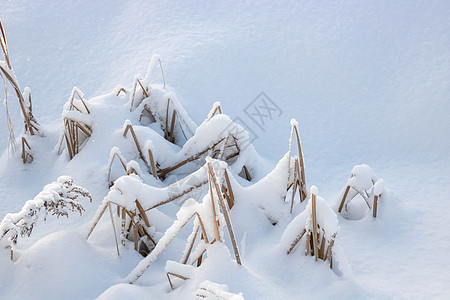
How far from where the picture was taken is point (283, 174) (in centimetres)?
205

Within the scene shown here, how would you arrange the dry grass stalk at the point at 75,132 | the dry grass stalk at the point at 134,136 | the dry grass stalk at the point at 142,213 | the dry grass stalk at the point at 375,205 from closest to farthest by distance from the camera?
the dry grass stalk at the point at 142,213
the dry grass stalk at the point at 375,205
the dry grass stalk at the point at 134,136
the dry grass stalk at the point at 75,132

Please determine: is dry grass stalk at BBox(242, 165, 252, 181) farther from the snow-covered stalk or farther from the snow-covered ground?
the snow-covered stalk

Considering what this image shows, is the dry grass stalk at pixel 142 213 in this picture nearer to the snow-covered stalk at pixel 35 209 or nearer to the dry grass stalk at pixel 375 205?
the snow-covered stalk at pixel 35 209

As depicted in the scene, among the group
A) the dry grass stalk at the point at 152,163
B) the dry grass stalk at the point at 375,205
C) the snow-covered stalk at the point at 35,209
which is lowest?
the snow-covered stalk at the point at 35,209

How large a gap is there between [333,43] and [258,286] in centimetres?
293

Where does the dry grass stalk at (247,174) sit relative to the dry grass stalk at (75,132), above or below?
above

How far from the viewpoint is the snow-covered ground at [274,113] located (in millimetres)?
1677

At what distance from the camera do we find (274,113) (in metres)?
3.43

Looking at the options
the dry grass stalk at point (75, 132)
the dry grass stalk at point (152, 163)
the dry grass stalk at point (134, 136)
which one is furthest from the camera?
the dry grass stalk at point (75, 132)

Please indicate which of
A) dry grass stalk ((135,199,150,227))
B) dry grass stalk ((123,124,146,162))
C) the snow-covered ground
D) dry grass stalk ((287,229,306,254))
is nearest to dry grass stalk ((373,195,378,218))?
the snow-covered ground

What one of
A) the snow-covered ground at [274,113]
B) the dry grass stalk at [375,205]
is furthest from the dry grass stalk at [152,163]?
the dry grass stalk at [375,205]

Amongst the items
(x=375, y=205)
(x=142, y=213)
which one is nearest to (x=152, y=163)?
(x=142, y=213)

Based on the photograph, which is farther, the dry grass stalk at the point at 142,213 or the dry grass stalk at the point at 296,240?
the dry grass stalk at the point at 142,213

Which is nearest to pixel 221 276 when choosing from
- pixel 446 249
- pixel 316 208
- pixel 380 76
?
pixel 316 208
